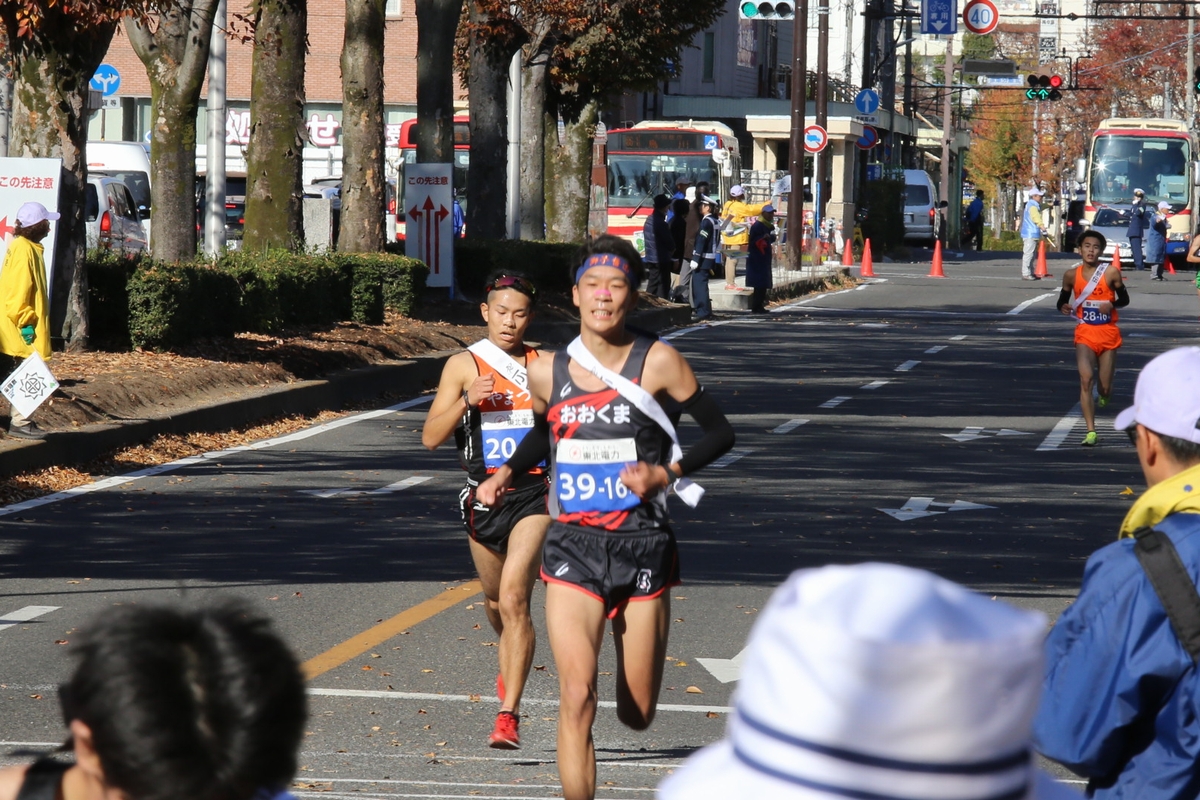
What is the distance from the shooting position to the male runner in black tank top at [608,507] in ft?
17.2

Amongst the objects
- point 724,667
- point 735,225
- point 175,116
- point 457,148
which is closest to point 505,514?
point 724,667

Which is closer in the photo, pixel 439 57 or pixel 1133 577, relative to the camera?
pixel 1133 577

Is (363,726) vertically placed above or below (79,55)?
below

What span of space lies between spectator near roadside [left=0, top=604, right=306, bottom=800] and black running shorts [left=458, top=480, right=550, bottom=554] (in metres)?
4.36

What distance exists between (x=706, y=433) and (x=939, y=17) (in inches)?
1984

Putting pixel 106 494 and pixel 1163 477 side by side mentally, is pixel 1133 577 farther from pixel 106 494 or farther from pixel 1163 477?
pixel 106 494

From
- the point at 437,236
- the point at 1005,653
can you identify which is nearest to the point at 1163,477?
the point at 1005,653

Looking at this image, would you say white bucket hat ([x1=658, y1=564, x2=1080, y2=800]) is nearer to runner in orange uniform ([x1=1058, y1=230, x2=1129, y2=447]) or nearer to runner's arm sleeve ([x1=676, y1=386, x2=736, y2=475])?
runner's arm sleeve ([x1=676, y1=386, x2=736, y2=475])

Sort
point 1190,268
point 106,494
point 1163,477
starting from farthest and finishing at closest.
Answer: point 1190,268 → point 106,494 → point 1163,477

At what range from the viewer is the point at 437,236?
79.6 feet

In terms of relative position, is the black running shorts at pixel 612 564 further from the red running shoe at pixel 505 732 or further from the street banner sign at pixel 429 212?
the street banner sign at pixel 429 212

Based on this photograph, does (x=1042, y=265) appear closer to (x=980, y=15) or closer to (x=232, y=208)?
(x=980, y=15)

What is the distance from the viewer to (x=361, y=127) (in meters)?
23.4

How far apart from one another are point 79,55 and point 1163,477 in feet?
46.8
